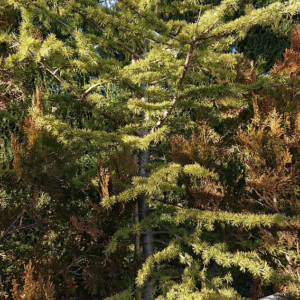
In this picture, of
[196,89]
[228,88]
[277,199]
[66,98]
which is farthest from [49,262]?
[277,199]

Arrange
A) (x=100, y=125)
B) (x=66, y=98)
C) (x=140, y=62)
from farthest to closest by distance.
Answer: (x=100, y=125)
(x=66, y=98)
(x=140, y=62)

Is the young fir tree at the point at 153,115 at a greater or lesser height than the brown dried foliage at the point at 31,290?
greater

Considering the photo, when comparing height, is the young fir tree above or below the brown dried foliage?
above

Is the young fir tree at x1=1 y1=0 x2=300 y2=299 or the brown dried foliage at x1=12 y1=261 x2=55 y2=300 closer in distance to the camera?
the brown dried foliage at x1=12 y1=261 x2=55 y2=300

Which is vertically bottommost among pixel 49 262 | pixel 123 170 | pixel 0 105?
pixel 49 262

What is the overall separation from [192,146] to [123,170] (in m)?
0.92

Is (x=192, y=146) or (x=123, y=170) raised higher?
(x=192, y=146)

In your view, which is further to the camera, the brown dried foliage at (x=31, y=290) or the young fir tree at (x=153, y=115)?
the young fir tree at (x=153, y=115)

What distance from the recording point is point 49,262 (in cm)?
241

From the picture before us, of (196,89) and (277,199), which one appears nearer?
(196,89)

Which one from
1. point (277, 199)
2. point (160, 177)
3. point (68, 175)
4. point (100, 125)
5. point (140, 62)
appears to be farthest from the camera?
point (100, 125)

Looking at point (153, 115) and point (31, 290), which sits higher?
point (153, 115)

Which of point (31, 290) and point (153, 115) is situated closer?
point (31, 290)

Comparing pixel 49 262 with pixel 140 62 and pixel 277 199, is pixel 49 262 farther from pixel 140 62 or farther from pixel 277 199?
pixel 277 199
